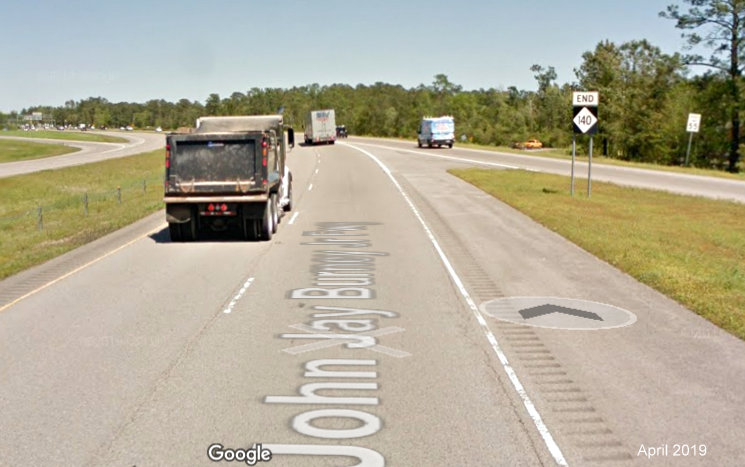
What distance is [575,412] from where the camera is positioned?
667cm

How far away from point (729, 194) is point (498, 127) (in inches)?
3871

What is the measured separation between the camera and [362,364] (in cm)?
816

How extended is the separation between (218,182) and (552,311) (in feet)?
32.1

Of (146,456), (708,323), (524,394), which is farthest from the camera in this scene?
(708,323)

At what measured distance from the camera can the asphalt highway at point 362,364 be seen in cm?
600

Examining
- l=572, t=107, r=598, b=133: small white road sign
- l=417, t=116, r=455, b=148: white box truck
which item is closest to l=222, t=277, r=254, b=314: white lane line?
l=572, t=107, r=598, b=133: small white road sign

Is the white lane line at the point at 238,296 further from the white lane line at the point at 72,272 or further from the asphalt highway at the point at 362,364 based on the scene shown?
the white lane line at the point at 72,272

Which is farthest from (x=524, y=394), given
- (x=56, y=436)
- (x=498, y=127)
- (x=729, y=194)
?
(x=498, y=127)

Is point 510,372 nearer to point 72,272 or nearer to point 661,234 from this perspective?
point 72,272

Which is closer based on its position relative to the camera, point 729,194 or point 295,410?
point 295,410

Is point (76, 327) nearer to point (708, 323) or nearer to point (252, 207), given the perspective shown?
point (252, 207)

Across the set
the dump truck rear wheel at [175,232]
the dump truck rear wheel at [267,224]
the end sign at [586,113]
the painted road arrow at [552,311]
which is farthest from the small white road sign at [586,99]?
the painted road arrow at [552,311]

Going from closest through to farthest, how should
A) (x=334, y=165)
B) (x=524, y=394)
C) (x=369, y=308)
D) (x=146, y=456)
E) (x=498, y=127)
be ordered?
(x=146, y=456), (x=524, y=394), (x=369, y=308), (x=334, y=165), (x=498, y=127)

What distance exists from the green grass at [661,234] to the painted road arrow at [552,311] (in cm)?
164
